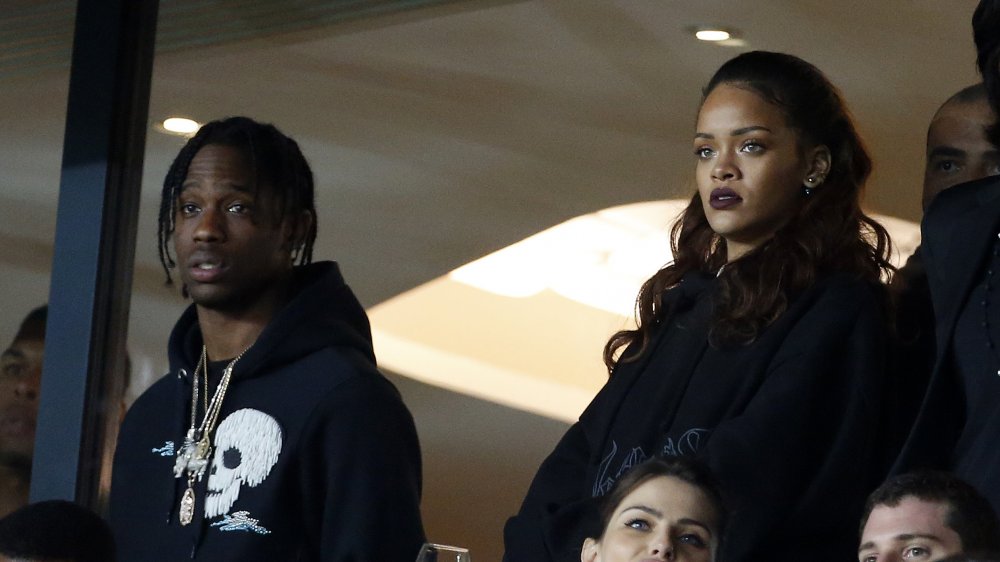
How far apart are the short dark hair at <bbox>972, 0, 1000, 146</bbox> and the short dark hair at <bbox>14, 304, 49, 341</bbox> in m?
2.96

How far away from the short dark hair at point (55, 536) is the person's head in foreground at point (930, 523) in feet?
5.73

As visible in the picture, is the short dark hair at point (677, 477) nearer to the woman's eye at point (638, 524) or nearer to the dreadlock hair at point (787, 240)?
the woman's eye at point (638, 524)

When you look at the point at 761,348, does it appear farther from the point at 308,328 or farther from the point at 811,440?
the point at 308,328

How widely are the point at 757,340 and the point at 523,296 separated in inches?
48.3

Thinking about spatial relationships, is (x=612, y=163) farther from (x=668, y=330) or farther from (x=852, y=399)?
(x=852, y=399)

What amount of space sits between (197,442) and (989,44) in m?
1.89

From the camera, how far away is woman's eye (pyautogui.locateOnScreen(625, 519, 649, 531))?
3.01 metres

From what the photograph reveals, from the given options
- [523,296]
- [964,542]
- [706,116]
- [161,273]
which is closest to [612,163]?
[523,296]

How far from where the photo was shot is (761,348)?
332 cm

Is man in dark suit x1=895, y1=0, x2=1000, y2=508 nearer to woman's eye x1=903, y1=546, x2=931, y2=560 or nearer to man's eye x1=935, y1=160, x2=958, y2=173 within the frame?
woman's eye x1=903, y1=546, x2=931, y2=560

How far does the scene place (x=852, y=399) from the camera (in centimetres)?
320

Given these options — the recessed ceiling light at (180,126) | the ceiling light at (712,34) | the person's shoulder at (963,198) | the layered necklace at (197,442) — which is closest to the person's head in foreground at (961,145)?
the person's shoulder at (963,198)

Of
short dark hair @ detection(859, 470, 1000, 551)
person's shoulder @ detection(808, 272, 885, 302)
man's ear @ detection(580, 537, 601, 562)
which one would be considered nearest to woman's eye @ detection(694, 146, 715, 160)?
person's shoulder @ detection(808, 272, 885, 302)

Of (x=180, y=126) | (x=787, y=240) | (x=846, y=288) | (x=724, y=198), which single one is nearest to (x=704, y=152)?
(x=724, y=198)
